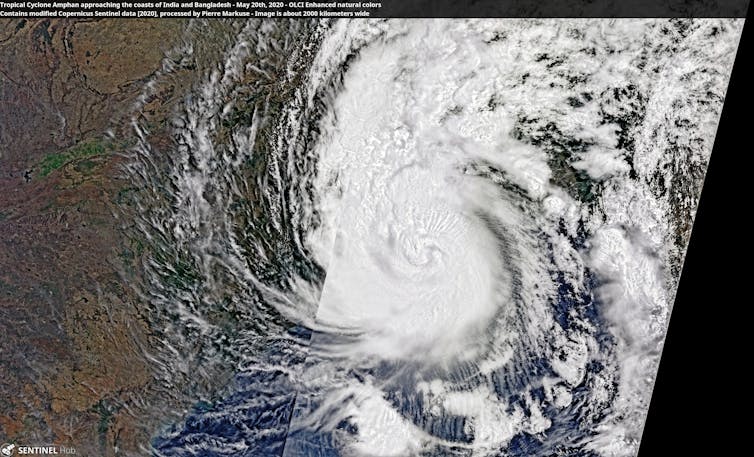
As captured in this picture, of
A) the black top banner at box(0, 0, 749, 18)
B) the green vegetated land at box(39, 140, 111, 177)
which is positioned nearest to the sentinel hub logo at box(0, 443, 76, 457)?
the green vegetated land at box(39, 140, 111, 177)

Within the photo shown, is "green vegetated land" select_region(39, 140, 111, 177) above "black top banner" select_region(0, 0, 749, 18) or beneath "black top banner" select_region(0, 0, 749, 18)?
beneath

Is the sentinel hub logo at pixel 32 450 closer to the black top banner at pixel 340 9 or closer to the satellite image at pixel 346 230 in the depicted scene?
the satellite image at pixel 346 230

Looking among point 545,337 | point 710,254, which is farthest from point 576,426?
point 710,254

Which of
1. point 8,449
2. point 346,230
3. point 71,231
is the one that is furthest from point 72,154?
point 8,449

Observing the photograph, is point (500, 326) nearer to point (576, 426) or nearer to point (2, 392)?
point (576, 426)

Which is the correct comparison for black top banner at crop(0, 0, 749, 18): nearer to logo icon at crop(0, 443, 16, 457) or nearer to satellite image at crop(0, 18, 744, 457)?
satellite image at crop(0, 18, 744, 457)

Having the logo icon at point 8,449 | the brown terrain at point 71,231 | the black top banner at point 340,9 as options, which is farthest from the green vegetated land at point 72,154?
the logo icon at point 8,449

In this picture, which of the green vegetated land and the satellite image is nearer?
the satellite image

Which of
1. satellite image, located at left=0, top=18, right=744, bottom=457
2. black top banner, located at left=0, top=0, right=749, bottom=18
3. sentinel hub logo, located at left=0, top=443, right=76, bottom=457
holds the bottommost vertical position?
sentinel hub logo, located at left=0, top=443, right=76, bottom=457
